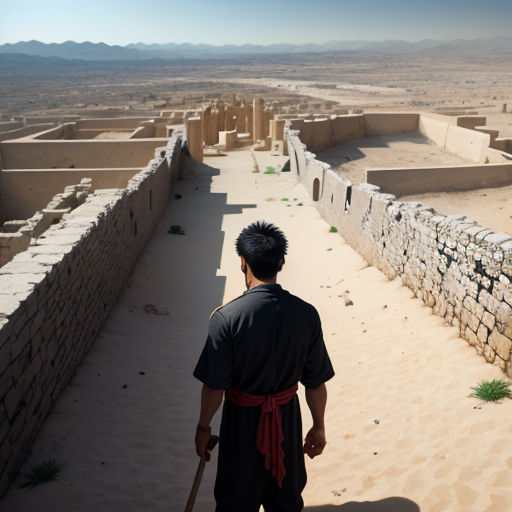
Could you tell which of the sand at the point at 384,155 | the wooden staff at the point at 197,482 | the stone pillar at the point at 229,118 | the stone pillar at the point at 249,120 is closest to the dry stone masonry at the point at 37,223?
the wooden staff at the point at 197,482

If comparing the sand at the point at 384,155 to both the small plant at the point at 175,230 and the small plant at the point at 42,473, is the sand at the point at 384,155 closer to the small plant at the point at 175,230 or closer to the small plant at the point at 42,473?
the small plant at the point at 175,230

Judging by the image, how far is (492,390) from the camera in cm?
461

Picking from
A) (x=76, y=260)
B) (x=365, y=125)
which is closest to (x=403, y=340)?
(x=76, y=260)

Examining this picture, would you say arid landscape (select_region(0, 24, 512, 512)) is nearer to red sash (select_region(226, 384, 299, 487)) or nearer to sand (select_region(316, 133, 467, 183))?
red sash (select_region(226, 384, 299, 487))

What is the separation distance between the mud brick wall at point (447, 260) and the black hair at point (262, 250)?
3.23 meters

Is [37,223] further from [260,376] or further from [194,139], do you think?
[194,139]

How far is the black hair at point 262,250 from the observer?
8.83 feet

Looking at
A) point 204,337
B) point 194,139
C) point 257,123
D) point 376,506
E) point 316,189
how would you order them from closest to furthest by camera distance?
point 376,506 < point 204,337 < point 316,189 < point 194,139 < point 257,123

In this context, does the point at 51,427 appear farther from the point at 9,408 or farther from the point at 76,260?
the point at 76,260

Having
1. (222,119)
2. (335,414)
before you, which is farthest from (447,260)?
(222,119)

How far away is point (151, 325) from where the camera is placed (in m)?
7.27

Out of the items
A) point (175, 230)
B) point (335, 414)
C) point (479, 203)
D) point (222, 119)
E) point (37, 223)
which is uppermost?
point (335, 414)

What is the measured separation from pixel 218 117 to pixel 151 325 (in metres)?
25.8

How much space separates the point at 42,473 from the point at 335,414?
8.94ft
